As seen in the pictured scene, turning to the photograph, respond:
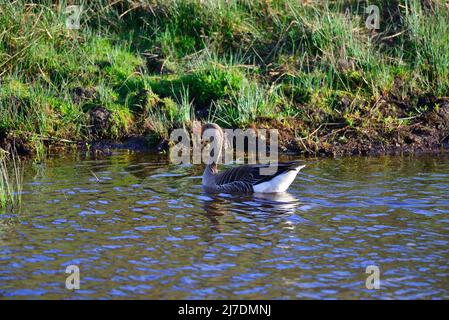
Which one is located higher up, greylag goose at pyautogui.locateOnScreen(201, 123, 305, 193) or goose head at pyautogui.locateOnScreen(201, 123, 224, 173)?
goose head at pyautogui.locateOnScreen(201, 123, 224, 173)

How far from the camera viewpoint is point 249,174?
11398 mm

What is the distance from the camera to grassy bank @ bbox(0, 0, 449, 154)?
45.4 feet

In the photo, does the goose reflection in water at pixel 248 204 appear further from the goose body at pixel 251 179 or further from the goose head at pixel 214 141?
the goose head at pixel 214 141

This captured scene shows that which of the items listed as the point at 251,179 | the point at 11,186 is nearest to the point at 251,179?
the point at 251,179

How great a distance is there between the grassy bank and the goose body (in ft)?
7.28

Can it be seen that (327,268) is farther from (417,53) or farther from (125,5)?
(125,5)

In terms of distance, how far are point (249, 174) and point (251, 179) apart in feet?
0.24

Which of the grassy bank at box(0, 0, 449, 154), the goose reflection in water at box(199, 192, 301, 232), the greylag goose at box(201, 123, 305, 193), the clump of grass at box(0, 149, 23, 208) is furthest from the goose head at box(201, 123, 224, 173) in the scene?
the clump of grass at box(0, 149, 23, 208)

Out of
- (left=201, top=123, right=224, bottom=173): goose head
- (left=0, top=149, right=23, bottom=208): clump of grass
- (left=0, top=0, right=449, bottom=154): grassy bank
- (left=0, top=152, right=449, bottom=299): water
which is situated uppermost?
(left=0, top=0, right=449, bottom=154): grassy bank

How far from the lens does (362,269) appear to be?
26.8 feet

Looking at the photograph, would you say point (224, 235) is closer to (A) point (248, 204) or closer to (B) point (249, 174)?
(A) point (248, 204)

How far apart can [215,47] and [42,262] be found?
7732 millimetres

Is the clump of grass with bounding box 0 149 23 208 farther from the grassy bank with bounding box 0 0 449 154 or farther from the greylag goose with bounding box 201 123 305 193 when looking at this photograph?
the greylag goose with bounding box 201 123 305 193
